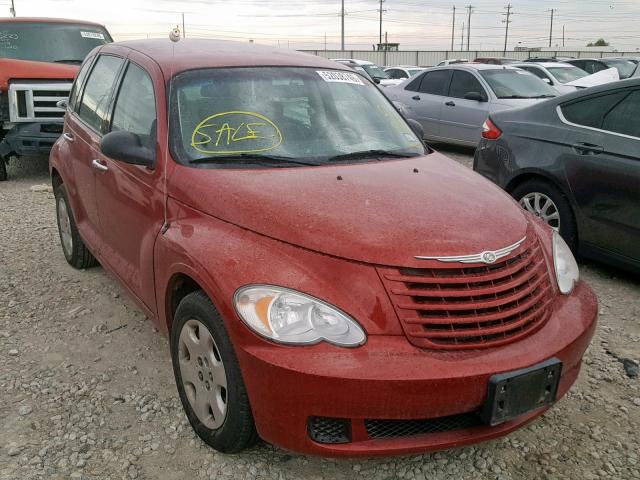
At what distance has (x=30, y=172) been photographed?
920 centimetres

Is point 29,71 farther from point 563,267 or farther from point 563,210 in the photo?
point 563,267

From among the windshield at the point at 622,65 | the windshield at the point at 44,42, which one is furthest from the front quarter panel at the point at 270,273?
the windshield at the point at 622,65

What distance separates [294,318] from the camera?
2.21 meters

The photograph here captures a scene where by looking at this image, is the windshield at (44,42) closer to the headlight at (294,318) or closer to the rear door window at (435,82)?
the rear door window at (435,82)

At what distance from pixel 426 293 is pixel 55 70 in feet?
24.2

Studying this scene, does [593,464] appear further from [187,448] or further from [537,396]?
[187,448]

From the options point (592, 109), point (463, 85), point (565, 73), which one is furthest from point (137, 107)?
point (565, 73)

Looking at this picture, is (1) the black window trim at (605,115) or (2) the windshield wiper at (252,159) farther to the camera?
(1) the black window trim at (605,115)

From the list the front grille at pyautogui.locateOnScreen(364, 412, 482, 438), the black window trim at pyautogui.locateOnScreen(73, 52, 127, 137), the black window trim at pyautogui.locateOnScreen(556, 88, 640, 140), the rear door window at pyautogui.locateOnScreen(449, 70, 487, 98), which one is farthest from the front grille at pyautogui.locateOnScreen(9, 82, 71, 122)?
the front grille at pyautogui.locateOnScreen(364, 412, 482, 438)

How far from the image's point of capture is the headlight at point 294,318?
2172 millimetres

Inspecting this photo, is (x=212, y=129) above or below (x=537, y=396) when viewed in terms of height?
above

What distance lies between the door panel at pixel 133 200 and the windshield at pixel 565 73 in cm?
1318

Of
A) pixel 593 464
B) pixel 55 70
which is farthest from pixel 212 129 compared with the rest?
pixel 55 70

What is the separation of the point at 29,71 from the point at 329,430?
746cm
